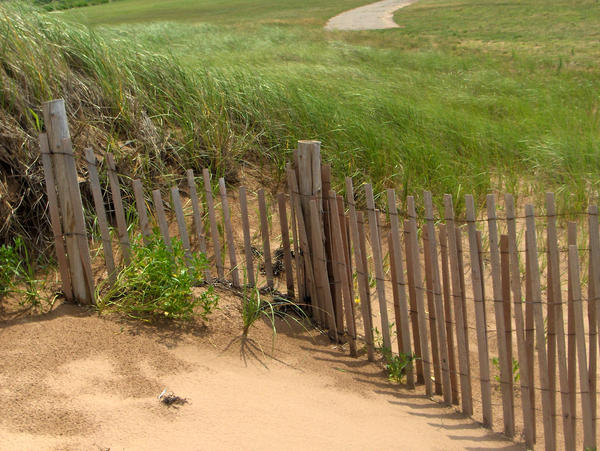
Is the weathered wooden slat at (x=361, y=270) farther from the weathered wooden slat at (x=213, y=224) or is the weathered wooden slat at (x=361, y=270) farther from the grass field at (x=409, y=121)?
the grass field at (x=409, y=121)

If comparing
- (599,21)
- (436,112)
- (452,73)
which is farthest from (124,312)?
(599,21)

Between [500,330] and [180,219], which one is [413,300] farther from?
[180,219]

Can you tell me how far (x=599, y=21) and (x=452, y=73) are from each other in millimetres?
16524

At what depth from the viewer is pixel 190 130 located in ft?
18.9

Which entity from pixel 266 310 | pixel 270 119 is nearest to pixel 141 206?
pixel 266 310

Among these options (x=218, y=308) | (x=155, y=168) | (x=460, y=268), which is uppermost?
(x=155, y=168)

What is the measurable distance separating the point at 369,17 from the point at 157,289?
1373 inches

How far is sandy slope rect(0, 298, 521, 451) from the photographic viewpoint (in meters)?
2.84

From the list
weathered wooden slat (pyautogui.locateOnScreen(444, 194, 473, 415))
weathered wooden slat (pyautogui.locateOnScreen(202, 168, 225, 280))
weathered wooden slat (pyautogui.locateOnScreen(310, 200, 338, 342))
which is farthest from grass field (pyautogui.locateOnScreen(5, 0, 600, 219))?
weathered wooden slat (pyautogui.locateOnScreen(444, 194, 473, 415))

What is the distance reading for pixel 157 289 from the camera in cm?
382

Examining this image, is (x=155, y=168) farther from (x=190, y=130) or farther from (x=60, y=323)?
(x=60, y=323)

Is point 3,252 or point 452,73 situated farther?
point 452,73

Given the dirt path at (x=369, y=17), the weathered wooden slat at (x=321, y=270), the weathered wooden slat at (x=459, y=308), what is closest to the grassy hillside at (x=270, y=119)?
the weathered wooden slat at (x=321, y=270)

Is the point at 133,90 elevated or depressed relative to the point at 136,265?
elevated
